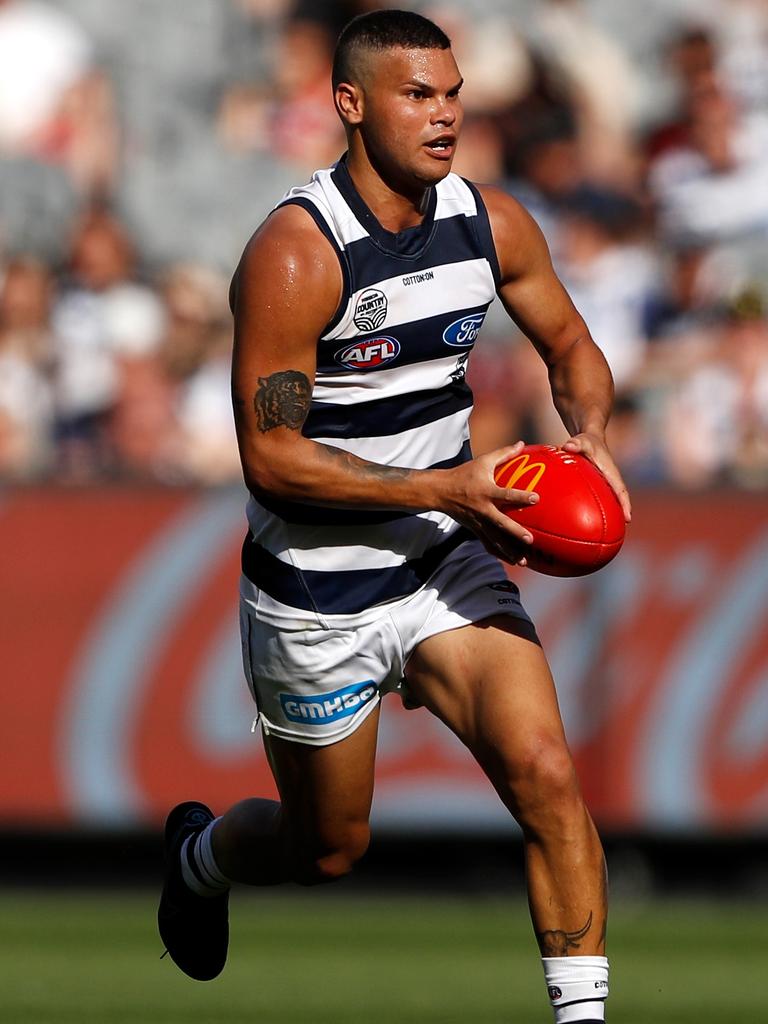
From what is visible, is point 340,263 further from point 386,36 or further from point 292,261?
point 386,36

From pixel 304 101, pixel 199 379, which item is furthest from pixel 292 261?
pixel 304 101

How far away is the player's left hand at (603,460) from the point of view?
5.16m

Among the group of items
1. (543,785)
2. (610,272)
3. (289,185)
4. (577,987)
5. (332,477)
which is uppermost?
(289,185)

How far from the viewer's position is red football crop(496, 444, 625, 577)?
16.5ft

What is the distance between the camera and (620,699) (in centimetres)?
1009

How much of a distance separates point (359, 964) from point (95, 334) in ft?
14.6

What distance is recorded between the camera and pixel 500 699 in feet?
17.2

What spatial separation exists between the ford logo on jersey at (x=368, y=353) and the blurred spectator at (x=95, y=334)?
17.7ft

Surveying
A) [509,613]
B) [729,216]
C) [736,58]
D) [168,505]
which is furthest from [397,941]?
[736,58]

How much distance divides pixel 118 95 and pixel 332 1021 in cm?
773

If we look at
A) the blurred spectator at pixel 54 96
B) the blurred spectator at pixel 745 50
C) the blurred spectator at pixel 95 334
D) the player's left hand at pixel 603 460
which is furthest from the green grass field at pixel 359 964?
the blurred spectator at pixel 745 50

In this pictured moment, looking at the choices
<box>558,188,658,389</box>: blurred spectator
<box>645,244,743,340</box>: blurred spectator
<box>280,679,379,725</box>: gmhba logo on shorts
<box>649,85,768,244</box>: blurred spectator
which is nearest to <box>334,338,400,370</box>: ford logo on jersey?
<box>280,679,379,725</box>: gmhba logo on shorts

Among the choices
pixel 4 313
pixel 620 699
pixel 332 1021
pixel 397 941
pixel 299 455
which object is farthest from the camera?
pixel 4 313

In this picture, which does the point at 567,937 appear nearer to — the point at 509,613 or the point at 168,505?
the point at 509,613
